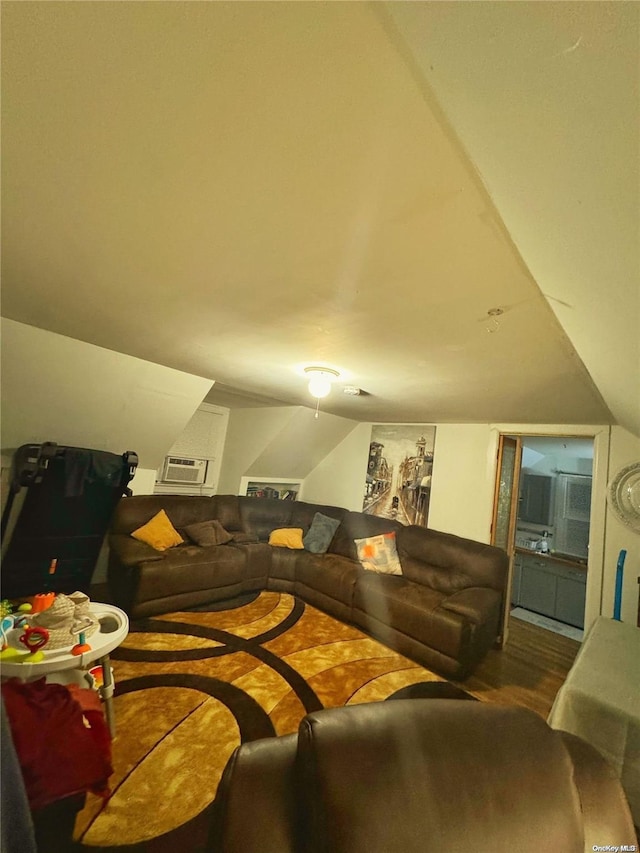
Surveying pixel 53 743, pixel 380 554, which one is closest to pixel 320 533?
pixel 380 554

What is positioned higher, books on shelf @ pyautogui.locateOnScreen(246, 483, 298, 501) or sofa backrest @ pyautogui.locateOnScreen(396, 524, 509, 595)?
books on shelf @ pyautogui.locateOnScreen(246, 483, 298, 501)

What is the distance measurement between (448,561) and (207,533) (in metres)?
2.41

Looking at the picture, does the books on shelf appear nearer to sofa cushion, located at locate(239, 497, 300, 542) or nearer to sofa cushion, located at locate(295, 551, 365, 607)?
sofa cushion, located at locate(239, 497, 300, 542)

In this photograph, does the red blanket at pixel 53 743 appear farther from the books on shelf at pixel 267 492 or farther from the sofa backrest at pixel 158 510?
the books on shelf at pixel 267 492

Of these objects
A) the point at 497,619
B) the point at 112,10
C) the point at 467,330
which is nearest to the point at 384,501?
the point at 497,619

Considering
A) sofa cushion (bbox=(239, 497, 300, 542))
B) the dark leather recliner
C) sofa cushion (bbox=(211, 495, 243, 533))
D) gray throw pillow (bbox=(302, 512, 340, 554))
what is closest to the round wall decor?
the dark leather recliner

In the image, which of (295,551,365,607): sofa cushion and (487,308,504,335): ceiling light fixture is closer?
(487,308,504,335): ceiling light fixture

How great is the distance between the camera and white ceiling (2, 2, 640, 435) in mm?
413

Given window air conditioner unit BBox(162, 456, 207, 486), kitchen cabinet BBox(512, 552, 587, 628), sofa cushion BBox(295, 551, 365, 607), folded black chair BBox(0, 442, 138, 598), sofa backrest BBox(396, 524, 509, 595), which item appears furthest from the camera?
window air conditioner unit BBox(162, 456, 207, 486)

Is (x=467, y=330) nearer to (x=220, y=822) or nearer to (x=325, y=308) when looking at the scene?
(x=325, y=308)

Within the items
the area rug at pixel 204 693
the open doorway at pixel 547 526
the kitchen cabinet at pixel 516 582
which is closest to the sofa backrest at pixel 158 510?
the area rug at pixel 204 693

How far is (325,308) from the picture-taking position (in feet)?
4.35

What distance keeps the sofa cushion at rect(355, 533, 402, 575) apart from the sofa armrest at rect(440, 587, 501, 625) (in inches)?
26.9

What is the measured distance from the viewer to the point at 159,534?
3.09 m
